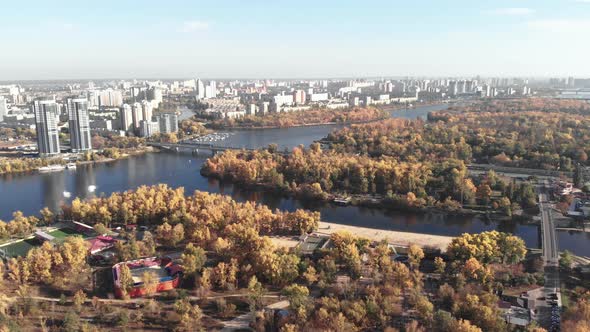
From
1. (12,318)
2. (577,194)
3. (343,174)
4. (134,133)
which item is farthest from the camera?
(134,133)

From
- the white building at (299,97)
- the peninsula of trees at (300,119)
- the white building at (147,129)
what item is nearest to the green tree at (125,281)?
the white building at (147,129)

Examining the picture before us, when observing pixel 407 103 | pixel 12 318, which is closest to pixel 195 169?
pixel 12 318

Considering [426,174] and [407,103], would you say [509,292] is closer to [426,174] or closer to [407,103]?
[426,174]

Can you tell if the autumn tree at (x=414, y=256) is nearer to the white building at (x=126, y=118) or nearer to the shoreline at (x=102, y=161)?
the shoreline at (x=102, y=161)

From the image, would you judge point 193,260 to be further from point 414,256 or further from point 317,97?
point 317,97

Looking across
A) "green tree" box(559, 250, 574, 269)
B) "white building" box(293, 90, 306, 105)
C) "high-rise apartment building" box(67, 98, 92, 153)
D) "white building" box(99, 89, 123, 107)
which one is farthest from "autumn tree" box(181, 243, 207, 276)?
"white building" box(293, 90, 306, 105)

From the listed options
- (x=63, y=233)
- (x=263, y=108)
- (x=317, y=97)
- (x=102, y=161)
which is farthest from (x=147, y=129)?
(x=317, y=97)
